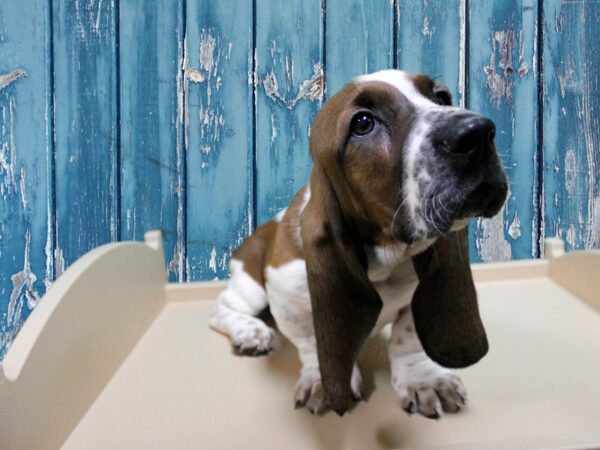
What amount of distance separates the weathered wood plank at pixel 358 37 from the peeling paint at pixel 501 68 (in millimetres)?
397

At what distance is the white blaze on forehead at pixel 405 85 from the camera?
125cm

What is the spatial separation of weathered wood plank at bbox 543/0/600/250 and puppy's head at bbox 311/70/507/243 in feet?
3.74

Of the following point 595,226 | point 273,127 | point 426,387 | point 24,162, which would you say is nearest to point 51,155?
point 24,162

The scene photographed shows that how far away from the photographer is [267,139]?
7.54ft

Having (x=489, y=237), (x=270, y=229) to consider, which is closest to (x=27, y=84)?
(x=270, y=229)

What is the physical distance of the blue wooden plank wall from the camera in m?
2.21

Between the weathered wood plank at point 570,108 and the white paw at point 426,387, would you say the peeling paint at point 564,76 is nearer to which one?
the weathered wood plank at point 570,108

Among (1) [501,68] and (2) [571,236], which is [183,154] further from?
(2) [571,236]

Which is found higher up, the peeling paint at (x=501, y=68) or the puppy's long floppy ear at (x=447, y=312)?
the peeling paint at (x=501, y=68)

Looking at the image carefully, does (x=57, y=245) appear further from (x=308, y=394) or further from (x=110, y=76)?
(x=308, y=394)

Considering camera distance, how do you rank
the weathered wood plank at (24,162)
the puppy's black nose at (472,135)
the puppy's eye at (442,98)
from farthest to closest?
the weathered wood plank at (24,162)
the puppy's eye at (442,98)
the puppy's black nose at (472,135)

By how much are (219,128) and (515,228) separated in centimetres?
124

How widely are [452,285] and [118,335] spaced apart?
104 centimetres

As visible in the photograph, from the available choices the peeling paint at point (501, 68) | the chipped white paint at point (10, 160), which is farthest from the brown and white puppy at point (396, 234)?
the chipped white paint at point (10, 160)
